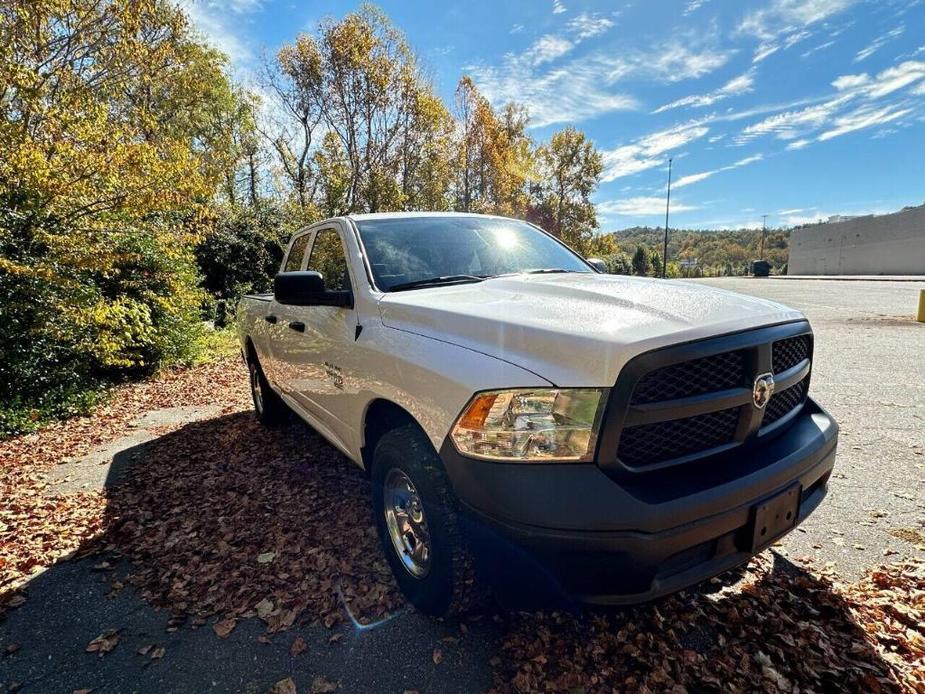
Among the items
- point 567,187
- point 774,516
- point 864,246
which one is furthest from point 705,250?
point 774,516

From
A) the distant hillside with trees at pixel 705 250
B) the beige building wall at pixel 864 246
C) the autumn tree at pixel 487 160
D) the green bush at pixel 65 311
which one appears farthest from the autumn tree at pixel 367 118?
the beige building wall at pixel 864 246

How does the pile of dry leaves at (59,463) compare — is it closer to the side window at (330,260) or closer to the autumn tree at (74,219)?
the autumn tree at (74,219)

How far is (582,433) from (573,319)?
1.45 feet

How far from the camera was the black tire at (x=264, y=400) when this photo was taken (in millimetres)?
4959

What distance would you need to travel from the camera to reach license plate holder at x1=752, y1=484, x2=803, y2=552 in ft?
5.85

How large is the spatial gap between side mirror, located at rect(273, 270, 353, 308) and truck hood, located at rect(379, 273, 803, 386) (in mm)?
420

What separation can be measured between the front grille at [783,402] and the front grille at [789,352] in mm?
116

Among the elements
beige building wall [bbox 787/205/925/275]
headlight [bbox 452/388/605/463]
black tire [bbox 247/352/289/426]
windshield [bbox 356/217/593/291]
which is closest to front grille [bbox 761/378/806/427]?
headlight [bbox 452/388/605/463]

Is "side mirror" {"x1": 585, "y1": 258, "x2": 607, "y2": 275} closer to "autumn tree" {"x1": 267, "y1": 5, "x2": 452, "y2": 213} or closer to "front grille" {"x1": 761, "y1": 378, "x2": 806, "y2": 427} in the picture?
"front grille" {"x1": 761, "y1": 378, "x2": 806, "y2": 427}

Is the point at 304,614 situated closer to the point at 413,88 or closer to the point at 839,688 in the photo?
the point at 839,688

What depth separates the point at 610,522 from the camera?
154cm

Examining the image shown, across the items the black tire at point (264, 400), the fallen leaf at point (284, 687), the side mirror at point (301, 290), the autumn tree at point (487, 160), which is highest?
the autumn tree at point (487, 160)

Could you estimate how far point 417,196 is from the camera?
19.9 metres

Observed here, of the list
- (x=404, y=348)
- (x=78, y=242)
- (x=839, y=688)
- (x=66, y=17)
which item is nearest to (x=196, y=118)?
(x=66, y=17)
